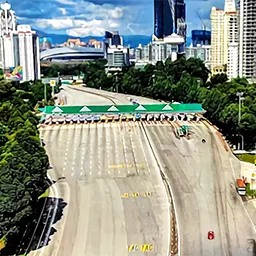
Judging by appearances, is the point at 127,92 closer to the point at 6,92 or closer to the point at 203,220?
the point at 6,92

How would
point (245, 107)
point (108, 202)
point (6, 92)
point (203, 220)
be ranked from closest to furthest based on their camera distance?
point (203, 220) < point (108, 202) < point (245, 107) < point (6, 92)

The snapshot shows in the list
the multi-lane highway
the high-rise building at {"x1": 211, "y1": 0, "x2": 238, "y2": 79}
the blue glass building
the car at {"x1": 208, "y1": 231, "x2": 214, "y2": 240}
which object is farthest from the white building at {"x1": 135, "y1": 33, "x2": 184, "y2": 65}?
the car at {"x1": 208, "y1": 231, "x2": 214, "y2": 240}

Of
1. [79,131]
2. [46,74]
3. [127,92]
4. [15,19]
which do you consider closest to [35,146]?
[79,131]

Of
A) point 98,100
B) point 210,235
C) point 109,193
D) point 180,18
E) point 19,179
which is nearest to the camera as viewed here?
point 19,179

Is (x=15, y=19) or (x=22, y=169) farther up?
(x=15, y=19)

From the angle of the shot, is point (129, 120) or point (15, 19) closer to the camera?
point (129, 120)

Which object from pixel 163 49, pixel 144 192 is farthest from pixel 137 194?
pixel 163 49

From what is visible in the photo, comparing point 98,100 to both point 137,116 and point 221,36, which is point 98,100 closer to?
point 137,116
